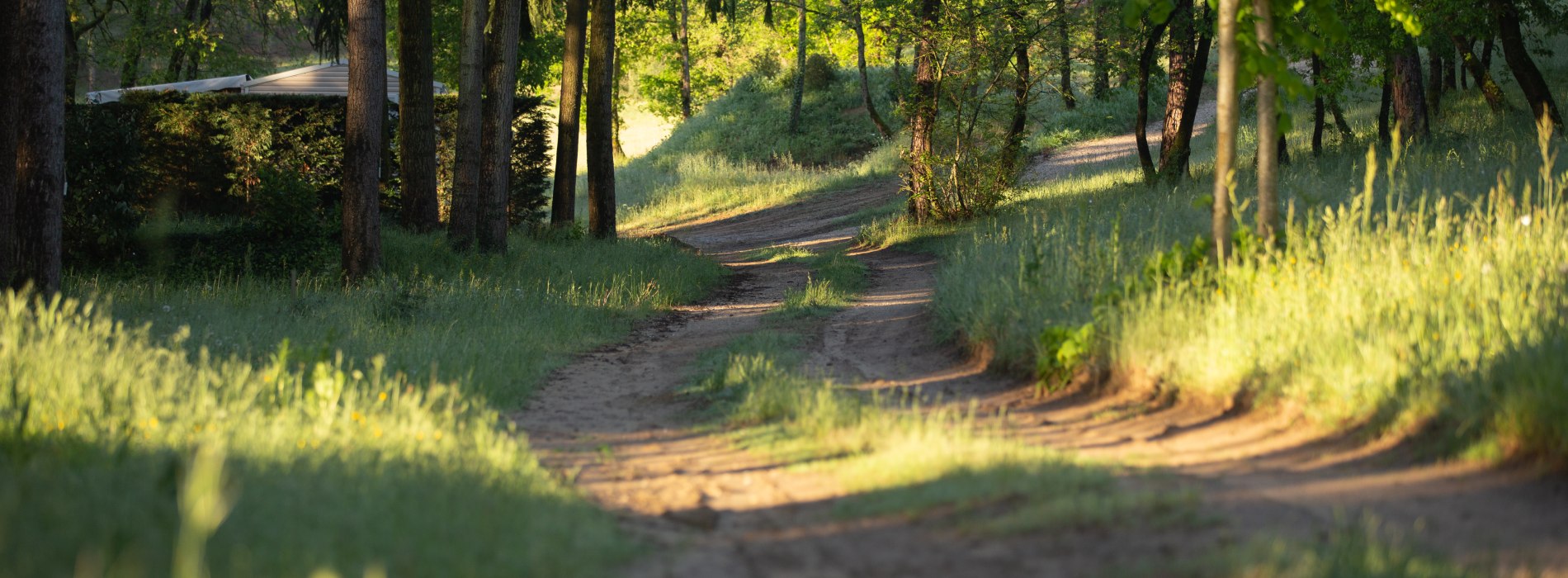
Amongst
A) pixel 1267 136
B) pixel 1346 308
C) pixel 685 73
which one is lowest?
pixel 1346 308

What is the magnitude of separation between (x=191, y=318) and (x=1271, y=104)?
8.66 meters

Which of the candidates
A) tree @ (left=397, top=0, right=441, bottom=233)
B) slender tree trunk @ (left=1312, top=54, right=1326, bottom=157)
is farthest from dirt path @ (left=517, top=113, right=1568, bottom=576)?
slender tree trunk @ (left=1312, top=54, right=1326, bottom=157)

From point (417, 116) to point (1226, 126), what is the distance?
11742 mm

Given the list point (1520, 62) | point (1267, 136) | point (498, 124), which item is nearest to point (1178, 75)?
point (1520, 62)

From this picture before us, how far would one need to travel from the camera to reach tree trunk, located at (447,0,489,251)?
580 inches

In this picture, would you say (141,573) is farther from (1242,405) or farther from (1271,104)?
(1271,104)

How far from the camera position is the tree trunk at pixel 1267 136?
7703 millimetres

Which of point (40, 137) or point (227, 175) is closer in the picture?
point (40, 137)

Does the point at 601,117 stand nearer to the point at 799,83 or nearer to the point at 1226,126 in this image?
the point at 1226,126

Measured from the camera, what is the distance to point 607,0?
61.3 ft

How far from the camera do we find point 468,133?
49.1ft

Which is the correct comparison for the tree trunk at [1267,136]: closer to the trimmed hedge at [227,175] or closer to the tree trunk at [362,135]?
the tree trunk at [362,135]

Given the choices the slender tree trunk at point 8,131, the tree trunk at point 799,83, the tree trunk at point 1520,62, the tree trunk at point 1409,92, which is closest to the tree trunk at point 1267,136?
the tree trunk at point 1520,62

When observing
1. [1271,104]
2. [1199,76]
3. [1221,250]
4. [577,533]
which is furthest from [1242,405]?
[1199,76]
